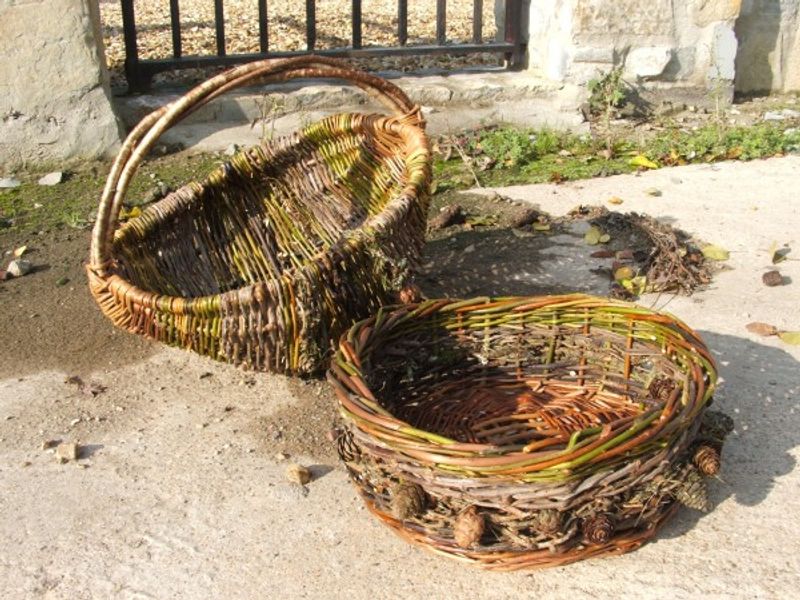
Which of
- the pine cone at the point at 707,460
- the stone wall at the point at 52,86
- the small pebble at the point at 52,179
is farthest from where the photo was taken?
the small pebble at the point at 52,179

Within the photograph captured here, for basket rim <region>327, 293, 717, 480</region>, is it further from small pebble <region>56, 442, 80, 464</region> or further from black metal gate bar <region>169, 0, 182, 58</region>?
black metal gate bar <region>169, 0, 182, 58</region>

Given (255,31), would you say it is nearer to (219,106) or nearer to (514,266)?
(219,106)

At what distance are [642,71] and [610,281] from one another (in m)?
2.49

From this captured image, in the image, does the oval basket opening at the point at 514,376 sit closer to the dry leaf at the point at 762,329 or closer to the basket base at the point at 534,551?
the basket base at the point at 534,551

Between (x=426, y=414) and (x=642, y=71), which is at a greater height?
(x=642, y=71)

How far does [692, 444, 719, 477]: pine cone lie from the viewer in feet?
7.68

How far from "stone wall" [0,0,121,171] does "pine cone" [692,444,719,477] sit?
375cm

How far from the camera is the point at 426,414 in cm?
291

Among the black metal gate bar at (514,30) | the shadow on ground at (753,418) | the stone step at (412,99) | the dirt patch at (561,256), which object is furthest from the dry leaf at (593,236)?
the black metal gate bar at (514,30)

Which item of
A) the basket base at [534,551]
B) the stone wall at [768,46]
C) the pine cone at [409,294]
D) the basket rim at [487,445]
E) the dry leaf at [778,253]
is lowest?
the basket base at [534,551]

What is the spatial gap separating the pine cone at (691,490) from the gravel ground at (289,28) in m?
4.70

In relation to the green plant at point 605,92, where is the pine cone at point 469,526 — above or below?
below

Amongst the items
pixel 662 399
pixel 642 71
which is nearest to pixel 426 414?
pixel 662 399

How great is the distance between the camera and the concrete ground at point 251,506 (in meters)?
2.36
